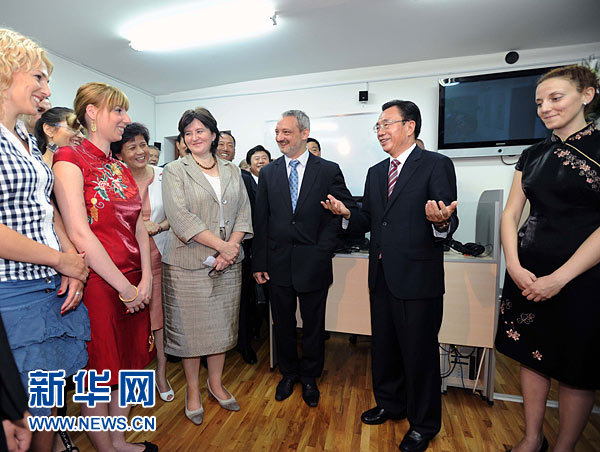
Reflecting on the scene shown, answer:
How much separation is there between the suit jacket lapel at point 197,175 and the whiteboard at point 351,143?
2901mm

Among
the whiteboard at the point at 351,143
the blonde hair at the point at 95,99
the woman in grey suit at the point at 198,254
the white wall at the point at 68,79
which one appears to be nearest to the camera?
the blonde hair at the point at 95,99

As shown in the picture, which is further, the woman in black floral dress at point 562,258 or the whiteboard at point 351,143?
the whiteboard at point 351,143

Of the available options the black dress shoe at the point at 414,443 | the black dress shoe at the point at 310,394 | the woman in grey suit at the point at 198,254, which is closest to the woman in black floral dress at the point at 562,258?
the black dress shoe at the point at 414,443

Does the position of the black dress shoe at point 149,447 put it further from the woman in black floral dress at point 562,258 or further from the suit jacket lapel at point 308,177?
the woman in black floral dress at point 562,258

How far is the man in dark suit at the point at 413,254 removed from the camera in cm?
160

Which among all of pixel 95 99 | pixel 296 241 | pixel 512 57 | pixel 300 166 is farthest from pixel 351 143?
pixel 95 99

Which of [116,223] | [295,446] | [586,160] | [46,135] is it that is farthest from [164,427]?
[586,160]

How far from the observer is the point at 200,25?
3145 mm

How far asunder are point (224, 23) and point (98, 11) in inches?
42.8

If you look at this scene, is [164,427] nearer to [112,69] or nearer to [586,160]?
[586,160]

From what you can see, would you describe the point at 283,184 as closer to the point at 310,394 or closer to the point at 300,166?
the point at 300,166

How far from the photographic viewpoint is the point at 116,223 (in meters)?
1.39

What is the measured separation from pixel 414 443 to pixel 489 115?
364cm

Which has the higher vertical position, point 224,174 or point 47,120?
point 47,120
